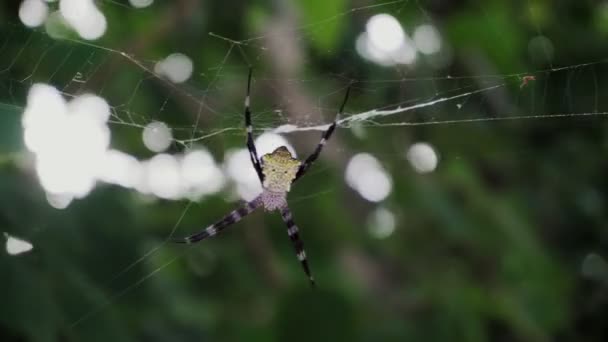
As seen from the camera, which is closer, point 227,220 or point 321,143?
point 321,143

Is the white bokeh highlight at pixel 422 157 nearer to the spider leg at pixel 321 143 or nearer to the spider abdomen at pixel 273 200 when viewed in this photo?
the spider abdomen at pixel 273 200

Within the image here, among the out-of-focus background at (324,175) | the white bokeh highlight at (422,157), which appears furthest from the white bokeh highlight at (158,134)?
the white bokeh highlight at (422,157)

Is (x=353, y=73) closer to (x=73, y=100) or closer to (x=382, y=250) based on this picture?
(x=73, y=100)

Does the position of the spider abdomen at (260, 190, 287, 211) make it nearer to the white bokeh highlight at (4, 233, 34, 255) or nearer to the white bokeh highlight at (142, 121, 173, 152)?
the white bokeh highlight at (142, 121, 173, 152)

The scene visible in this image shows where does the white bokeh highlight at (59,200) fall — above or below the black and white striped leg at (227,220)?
below

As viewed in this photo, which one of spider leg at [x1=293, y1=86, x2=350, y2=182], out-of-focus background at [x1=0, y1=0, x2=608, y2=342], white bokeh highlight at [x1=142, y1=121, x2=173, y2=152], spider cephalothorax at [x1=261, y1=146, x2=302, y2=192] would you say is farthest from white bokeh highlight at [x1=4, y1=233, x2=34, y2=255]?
spider leg at [x1=293, y1=86, x2=350, y2=182]

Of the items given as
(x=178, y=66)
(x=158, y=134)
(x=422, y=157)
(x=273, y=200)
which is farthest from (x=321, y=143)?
(x=422, y=157)

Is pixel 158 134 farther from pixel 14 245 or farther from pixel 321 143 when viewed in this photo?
pixel 14 245
